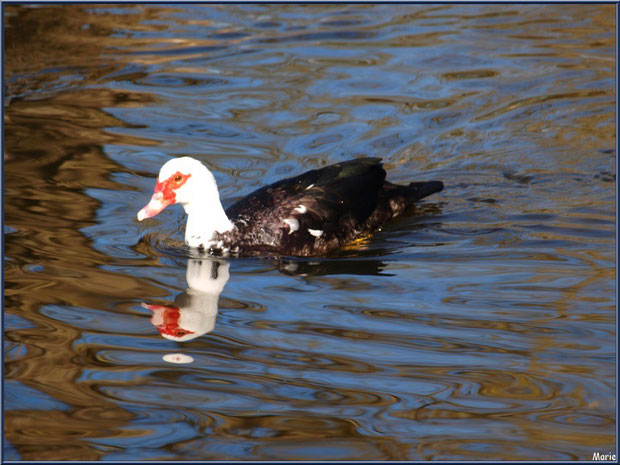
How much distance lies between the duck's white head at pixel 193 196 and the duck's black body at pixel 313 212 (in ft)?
0.40

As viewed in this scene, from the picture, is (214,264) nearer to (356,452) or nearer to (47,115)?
(356,452)

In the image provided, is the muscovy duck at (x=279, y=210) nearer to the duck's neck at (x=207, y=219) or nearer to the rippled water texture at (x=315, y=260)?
the duck's neck at (x=207, y=219)

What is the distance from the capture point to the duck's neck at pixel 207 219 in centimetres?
730

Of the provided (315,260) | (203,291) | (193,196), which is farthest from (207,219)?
(315,260)

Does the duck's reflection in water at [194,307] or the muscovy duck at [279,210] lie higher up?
the muscovy duck at [279,210]

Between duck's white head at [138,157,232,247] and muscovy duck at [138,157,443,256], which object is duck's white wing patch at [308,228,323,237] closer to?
muscovy duck at [138,157,443,256]

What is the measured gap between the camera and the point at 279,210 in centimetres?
747

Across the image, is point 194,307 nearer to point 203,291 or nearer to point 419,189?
point 203,291

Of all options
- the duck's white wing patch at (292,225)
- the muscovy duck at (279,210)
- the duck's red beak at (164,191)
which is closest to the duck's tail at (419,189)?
the muscovy duck at (279,210)

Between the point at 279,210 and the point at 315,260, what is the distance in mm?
504

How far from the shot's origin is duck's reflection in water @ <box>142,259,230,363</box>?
237 inches

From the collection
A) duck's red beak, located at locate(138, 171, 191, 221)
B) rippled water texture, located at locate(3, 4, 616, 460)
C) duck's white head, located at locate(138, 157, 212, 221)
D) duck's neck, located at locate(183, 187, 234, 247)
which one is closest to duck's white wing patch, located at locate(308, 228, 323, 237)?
rippled water texture, located at locate(3, 4, 616, 460)

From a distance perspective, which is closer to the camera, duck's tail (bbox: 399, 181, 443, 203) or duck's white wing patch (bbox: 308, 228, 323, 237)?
duck's white wing patch (bbox: 308, 228, 323, 237)

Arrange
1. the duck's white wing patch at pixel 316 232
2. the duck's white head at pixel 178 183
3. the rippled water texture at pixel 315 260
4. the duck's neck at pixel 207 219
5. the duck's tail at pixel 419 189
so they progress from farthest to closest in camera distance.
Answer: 1. the duck's tail at pixel 419 189
2. the duck's white wing patch at pixel 316 232
3. the duck's neck at pixel 207 219
4. the duck's white head at pixel 178 183
5. the rippled water texture at pixel 315 260
